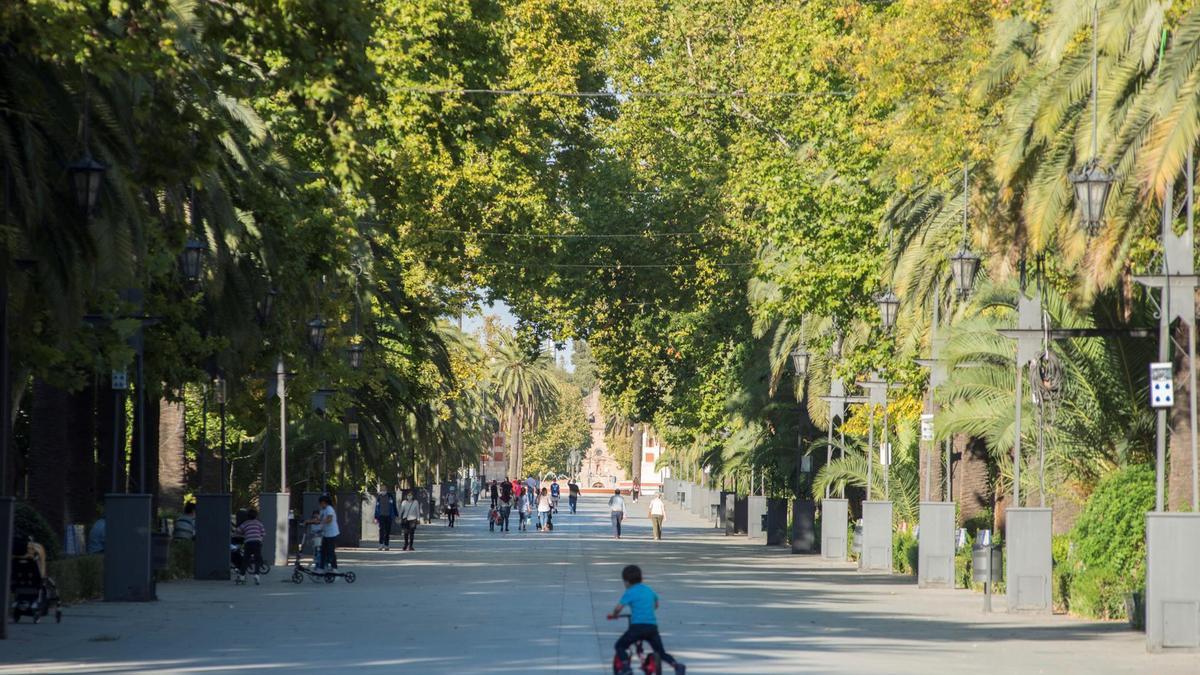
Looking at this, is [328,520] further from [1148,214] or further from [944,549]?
[1148,214]

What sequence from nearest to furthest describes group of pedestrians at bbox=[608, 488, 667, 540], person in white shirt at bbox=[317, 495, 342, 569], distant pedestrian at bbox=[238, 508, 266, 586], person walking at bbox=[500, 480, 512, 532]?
person in white shirt at bbox=[317, 495, 342, 569], distant pedestrian at bbox=[238, 508, 266, 586], group of pedestrians at bbox=[608, 488, 667, 540], person walking at bbox=[500, 480, 512, 532]

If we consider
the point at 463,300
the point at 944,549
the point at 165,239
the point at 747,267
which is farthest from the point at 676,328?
the point at 165,239

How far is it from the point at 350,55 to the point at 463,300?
33301 millimetres

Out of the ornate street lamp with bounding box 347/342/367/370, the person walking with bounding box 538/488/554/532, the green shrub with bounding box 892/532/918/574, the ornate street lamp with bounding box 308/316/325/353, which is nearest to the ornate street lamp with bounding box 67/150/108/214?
the ornate street lamp with bounding box 308/316/325/353

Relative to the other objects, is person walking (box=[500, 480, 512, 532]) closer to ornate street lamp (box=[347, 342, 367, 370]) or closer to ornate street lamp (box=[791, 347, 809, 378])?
ornate street lamp (box=[791, 347, 809, 378])

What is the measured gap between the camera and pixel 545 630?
21578mm

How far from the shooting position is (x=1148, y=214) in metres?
23.5

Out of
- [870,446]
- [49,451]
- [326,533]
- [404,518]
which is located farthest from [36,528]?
[404,518]

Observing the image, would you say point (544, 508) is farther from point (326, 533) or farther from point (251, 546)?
point (326, 533)

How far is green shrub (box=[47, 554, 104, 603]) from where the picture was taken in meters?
26.4

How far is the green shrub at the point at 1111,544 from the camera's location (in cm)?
2628

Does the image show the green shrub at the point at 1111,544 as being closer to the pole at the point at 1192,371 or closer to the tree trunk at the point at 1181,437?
the tree trunk at the point at 1181,437

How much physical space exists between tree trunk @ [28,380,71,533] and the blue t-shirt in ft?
58.0

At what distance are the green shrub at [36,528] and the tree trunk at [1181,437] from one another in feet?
49.6
